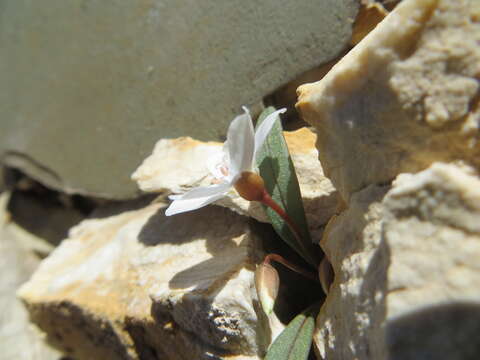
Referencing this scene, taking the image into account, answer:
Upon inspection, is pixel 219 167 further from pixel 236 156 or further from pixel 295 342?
pixel 295 342

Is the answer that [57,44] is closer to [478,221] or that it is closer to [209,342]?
[209,342]

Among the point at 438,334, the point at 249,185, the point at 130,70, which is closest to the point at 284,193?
the point at 249,185

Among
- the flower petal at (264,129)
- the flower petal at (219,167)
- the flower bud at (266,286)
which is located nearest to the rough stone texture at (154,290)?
the flower bud at (266,286)

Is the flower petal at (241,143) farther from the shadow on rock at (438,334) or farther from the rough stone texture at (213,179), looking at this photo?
the shadow on rock at (438,334)

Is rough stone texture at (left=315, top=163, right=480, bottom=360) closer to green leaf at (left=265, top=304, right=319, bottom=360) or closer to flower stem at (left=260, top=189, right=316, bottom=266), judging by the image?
green leaf at (left=265, top=304, right=319, bottom=360)

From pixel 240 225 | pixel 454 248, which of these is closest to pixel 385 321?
pixel 454 248

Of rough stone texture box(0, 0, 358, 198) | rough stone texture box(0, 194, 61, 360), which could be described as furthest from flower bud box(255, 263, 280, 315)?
rough stone texture box(0, 194, 61, 360)
